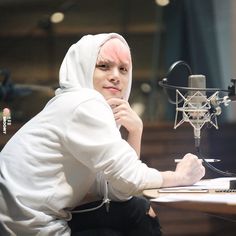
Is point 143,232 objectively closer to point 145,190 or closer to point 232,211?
point 145,190

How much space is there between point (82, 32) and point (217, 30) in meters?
0.89

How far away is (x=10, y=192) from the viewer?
4.96ft

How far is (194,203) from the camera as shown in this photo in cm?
137

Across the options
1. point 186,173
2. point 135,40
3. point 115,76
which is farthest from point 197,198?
point 135,40

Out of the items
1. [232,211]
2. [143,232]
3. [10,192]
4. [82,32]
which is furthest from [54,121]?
[82,32]

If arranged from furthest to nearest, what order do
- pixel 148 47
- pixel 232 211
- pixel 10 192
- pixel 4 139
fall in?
1. pixel 148 47
2. pixel 4 139
3. pixel 10 192
4. pixel 232 211

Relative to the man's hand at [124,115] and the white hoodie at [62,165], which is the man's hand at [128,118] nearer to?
the man's hand at [124,115]

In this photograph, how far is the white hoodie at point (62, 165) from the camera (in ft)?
4.89

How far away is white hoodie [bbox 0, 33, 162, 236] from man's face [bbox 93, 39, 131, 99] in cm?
13

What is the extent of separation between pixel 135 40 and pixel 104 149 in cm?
239

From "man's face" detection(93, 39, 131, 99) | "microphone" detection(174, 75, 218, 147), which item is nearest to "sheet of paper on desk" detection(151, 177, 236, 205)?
"microphone" detection(174, 75, 218, 147)

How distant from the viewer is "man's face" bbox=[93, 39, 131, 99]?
1721 mm

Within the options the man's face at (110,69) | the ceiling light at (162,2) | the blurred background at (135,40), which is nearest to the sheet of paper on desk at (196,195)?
the man's face at (110,69)

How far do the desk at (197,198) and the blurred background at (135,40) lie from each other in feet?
5.48
